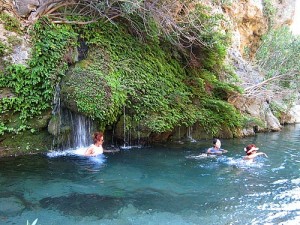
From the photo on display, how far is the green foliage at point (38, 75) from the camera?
10.2m

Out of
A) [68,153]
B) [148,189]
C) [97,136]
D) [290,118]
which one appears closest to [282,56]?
[290,118]

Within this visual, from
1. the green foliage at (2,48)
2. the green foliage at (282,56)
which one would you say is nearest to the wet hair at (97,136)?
the green foliage at (2,48)

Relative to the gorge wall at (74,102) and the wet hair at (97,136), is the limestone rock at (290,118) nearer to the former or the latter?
the gorge wall at (74,102)

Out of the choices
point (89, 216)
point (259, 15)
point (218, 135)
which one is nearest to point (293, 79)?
point (218, 135)

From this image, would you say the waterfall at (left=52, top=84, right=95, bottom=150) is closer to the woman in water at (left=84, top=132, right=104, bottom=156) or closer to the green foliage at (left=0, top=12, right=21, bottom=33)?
the woman in water at (left=84, top=132, right=104, bottom=156)

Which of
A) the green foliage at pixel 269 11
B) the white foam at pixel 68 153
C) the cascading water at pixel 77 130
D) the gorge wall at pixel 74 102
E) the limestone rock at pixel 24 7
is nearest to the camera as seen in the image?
the gorge wall at pixel 74 102

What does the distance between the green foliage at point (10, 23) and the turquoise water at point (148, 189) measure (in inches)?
184

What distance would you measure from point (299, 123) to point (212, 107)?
56.5 feet

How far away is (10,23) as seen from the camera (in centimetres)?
1089

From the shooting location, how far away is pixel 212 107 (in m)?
14.7

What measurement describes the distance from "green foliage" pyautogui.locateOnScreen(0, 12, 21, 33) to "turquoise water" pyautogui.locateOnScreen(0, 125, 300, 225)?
184 inches

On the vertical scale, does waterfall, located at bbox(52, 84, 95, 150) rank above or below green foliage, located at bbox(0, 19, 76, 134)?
below

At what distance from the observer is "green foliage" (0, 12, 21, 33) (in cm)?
1083

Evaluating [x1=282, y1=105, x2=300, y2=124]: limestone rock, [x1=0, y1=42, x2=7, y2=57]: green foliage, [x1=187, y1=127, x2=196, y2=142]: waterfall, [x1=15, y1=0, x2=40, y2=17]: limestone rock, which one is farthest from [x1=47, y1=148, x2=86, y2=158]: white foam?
[x1=282, y1=105, x2=300, y2=124]: limestone rock
